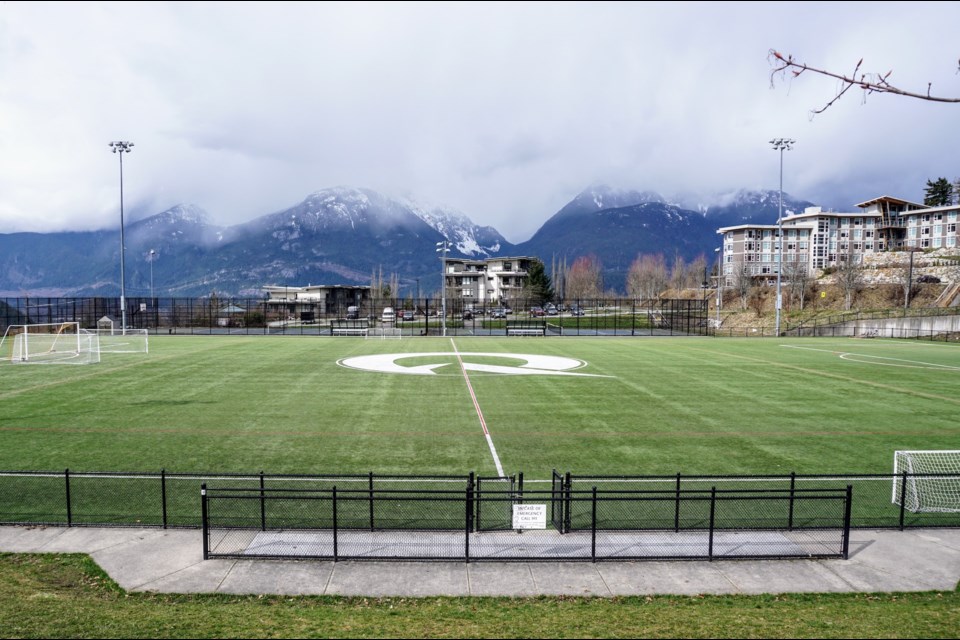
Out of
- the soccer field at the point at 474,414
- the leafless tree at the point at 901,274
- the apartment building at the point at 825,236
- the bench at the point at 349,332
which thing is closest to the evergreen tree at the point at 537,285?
the apartment building at the point at 825,236

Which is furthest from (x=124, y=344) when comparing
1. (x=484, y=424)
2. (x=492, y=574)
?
(x=492, y=574)

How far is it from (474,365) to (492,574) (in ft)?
81.6

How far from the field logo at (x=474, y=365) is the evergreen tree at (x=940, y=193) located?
430ft

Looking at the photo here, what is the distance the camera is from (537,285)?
11781 cm

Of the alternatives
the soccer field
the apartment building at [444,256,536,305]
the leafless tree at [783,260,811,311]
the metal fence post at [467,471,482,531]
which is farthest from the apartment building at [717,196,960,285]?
the metal fence post at [467,471,482,531]

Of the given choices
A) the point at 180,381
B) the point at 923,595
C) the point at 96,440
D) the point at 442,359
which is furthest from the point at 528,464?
the point at 442,359

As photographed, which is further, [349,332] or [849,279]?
[849,279]

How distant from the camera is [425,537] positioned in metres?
10.9

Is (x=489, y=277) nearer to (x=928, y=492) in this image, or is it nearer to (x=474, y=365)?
(x=474, y=365)

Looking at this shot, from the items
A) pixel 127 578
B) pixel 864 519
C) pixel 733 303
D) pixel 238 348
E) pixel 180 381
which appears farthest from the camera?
pixel 733 303

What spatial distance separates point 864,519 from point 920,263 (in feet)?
353

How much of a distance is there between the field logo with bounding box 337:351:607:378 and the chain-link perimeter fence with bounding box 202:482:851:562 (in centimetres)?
1810

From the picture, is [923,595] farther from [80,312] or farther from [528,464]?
[80,312]

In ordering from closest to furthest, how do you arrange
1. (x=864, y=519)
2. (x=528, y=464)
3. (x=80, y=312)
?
1. (x=864, y=519)
2. (x=528, y=464)
3. (x=80, y=312)
